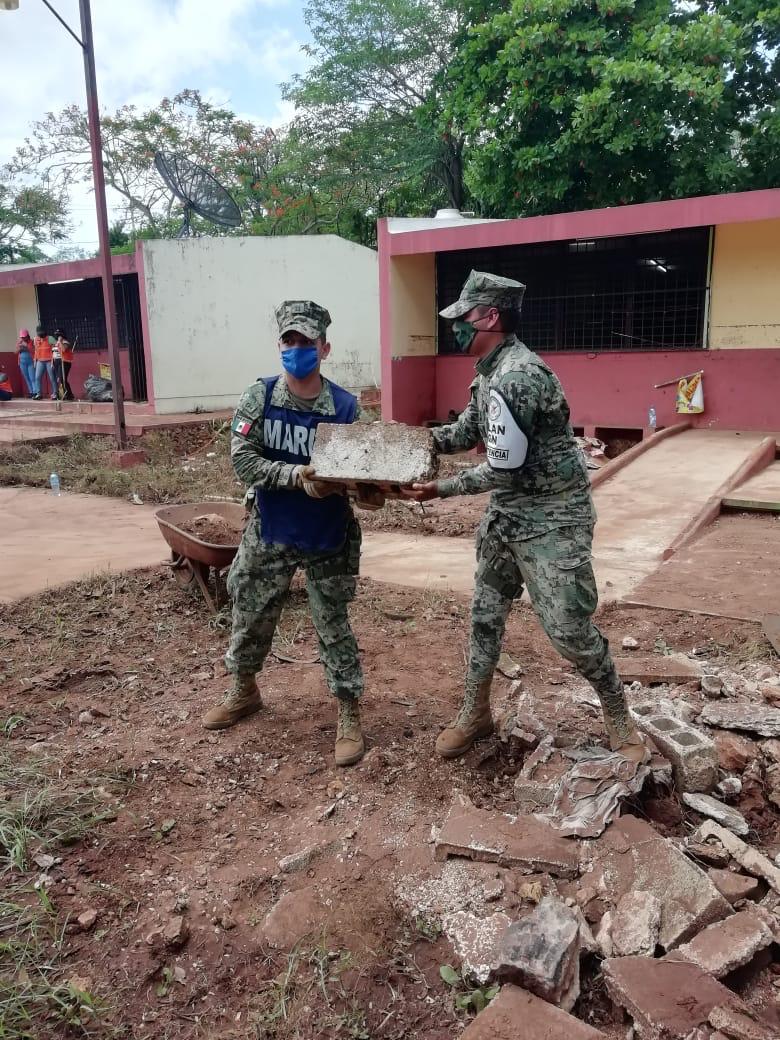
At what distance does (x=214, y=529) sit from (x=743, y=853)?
14.0ft

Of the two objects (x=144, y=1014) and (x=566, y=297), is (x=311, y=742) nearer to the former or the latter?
(x=144, y=1014)

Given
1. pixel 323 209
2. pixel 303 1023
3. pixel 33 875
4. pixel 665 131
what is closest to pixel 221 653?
pixel 33 875

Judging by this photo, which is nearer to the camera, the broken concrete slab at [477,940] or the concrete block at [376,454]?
the broken concrete slab at [477,940]

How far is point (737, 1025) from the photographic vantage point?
186cm

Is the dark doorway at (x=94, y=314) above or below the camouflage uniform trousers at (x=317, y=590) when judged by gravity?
above

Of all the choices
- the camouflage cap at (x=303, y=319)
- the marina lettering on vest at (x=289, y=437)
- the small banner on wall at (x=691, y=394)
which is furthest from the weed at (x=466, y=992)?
the small banner on wall at (x=691, y=394)

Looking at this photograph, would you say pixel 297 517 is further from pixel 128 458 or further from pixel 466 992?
pixel 128 458

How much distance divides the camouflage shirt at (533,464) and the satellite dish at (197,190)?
1484 centimetres

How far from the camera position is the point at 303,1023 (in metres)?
2.13

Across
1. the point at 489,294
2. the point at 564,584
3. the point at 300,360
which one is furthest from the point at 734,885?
the point at 300,360

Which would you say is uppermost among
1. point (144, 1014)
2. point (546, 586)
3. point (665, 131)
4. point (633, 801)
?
point (665, 131)

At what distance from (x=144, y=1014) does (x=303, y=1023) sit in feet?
1.46

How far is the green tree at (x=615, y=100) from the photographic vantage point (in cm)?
1261

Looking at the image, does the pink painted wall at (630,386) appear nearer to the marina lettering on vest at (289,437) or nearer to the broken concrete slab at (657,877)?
the marina lettering on vest at (289,437)
